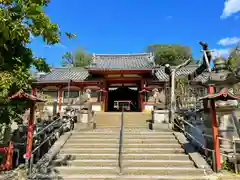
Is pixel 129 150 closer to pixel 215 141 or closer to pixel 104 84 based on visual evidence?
pixel 215 141

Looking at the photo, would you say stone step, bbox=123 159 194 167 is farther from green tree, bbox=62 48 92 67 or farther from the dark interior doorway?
green tree, bbox=62 48 92 67

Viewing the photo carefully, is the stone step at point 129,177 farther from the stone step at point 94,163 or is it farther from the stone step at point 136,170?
the stone step at point 94,163

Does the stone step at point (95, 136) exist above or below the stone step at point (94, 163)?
above

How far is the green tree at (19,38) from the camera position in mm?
3391

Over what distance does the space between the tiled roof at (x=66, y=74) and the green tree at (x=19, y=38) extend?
1238cm

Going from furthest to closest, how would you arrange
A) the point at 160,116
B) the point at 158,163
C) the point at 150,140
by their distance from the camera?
the point at 160,116, the point at 150,140, the point at 158,163

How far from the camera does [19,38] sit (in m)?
4.52

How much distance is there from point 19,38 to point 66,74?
15136 millimetres

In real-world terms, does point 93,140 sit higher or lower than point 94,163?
higher

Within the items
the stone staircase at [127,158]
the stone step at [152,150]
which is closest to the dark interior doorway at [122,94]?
the stone staircase at [127,158]

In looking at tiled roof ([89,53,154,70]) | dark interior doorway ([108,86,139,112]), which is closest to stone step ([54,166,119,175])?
tiled roof ([89,53,154,70])

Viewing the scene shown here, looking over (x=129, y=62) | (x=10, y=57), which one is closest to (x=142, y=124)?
(x=10, y=57)

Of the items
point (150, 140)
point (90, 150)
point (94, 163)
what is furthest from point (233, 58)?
point (94, 163)

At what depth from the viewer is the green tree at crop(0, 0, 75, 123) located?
339cm
